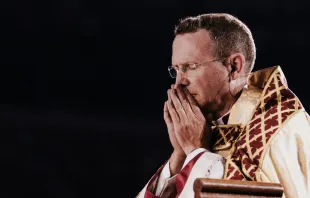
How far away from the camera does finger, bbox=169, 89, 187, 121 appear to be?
228 centimetres

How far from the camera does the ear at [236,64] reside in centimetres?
235

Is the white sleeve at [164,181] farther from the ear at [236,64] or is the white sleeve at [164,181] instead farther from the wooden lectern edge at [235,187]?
the wooden lectern edge at [235,187]

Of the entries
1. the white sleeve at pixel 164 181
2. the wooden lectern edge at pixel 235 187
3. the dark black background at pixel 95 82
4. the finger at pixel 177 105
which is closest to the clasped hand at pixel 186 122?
the finger at pixel 177 105

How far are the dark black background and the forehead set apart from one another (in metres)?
2.16

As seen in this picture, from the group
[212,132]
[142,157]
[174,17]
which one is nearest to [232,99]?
[212,132]

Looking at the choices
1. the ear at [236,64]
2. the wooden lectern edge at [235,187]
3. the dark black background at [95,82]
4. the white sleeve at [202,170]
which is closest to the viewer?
the wooden lectern edge at [235,187]

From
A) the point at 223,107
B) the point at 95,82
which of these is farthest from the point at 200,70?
the point at 95,82

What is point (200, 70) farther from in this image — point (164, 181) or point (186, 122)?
point (164, 181)

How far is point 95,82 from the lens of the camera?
4699 mm

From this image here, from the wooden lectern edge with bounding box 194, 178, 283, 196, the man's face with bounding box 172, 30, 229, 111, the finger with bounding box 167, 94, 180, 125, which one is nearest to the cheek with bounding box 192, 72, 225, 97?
the man's face with bounding box 172, 30, 229, 111

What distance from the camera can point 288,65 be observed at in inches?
181

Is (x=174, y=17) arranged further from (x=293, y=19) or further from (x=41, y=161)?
(x=41, y=161)

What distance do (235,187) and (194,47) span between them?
0.68m

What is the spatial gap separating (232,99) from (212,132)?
0.15 m
